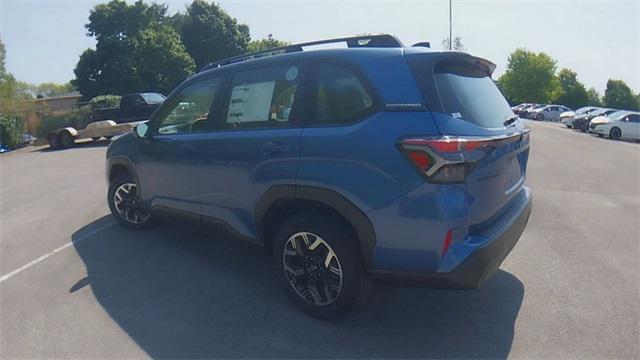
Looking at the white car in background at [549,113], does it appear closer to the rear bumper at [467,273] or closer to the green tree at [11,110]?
the green tree at [11,110]

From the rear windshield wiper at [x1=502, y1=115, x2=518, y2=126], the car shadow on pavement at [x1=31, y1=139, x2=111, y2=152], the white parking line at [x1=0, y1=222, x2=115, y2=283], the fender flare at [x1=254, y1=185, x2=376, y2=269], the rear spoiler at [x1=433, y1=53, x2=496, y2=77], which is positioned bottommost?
the car shadow on pavement at [x1=31, y1=139, x2=111, y2=152]

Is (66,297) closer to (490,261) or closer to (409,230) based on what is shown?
(409,230)

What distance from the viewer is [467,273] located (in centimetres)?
281

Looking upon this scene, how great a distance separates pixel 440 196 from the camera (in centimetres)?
274

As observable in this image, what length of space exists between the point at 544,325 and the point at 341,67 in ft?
7.87

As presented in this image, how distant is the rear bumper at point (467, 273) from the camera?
9.21 ft

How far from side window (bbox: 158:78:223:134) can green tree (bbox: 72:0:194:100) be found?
32470mm

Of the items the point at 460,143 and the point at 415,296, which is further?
the point at 415,296

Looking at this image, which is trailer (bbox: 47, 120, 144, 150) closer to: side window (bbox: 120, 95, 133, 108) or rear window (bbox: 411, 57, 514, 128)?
side window (bbox: 120, 95, 133, 108)

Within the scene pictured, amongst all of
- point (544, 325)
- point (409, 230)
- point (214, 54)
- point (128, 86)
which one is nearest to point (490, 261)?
point (409, 230)

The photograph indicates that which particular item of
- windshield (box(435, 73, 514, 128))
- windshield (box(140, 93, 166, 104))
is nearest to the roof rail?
windshield (box(435, 73, 514, 128))

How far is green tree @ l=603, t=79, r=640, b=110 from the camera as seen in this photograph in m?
63.5

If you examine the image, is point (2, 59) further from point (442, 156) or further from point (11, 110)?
point (442, 156)

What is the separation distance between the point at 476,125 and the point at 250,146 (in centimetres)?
175
